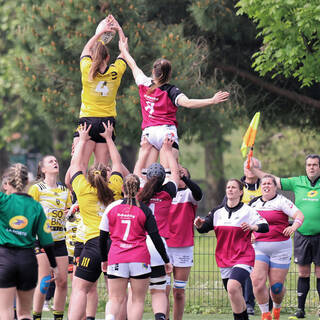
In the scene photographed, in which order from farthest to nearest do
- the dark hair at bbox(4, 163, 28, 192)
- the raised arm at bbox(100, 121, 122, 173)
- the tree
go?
1. the tree
2. the raised arm at bbox(100, 121, 122, 173)
3. the dark hair at bbox(4, 163, 28, 192)

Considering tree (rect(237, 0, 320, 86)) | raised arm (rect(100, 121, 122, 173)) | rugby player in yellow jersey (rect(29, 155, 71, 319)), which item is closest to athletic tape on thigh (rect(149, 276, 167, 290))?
raised arm (rect(100, 121, 122, 173))

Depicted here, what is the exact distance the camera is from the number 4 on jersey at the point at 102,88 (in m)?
9.50

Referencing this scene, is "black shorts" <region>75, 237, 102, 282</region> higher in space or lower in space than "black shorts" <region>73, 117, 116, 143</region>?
lower

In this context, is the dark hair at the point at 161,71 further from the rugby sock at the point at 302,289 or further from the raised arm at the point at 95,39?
the rugby sock at the point at 302,289

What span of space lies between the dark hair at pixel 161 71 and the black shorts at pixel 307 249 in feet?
11.8

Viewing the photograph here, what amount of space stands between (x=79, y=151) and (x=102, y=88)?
3.13 ft

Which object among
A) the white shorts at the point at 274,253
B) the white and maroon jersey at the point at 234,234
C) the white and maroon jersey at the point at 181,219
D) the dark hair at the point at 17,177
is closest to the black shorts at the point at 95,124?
the white and maroon jersey at the point at 181,219

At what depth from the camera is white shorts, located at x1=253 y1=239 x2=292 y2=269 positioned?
33.7 feet

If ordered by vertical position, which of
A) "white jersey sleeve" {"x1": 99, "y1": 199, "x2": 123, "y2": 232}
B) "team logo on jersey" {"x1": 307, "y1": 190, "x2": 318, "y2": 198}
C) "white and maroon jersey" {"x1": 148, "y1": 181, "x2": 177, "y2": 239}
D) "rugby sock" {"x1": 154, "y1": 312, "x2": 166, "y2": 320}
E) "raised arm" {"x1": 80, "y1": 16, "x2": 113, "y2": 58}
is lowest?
"rugby sock" {"x1": 154, "y1": 312, "x2": 166, "y2": 320}

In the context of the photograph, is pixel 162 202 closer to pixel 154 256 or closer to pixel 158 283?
pixel 154 256

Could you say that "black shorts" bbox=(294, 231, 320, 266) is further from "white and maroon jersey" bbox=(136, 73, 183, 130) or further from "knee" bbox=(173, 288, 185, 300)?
"white and maroon jersey" bbox=(136, 73, 183, 130)

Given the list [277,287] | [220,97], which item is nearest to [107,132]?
[220,97]

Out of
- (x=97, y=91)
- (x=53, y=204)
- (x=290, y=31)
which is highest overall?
(x=290, y=31)

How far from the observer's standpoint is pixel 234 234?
934cm
